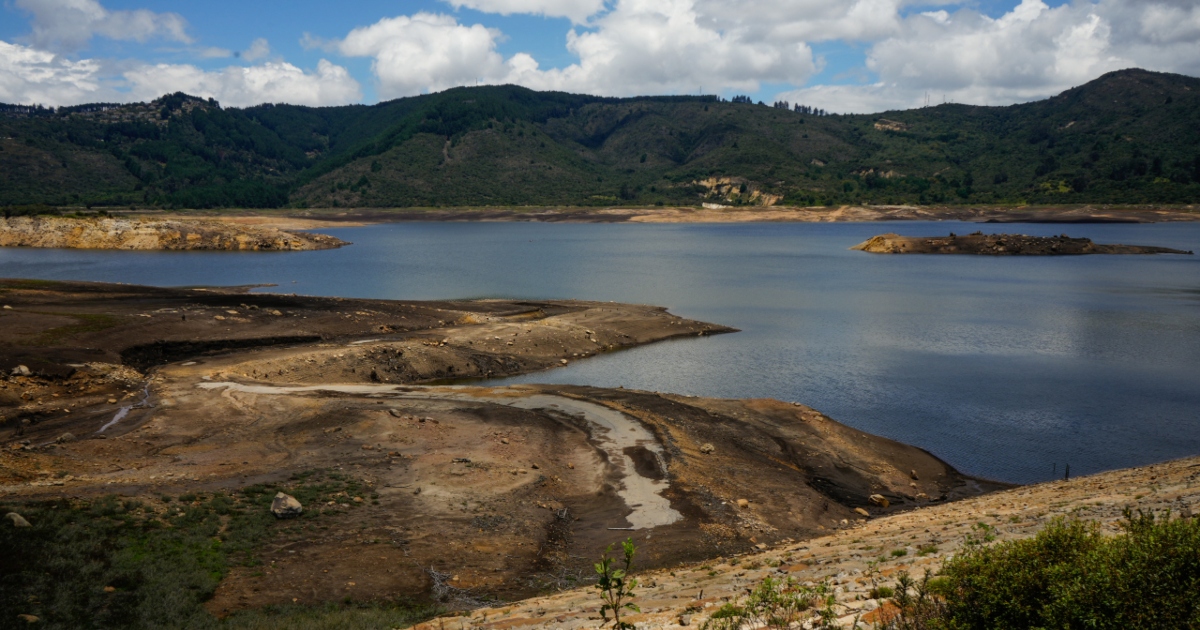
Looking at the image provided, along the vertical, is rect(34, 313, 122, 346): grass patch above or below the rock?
above

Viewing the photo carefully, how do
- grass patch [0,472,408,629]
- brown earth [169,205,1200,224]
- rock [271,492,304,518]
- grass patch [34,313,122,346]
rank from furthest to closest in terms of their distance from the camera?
brown earth [169,205,1200,224], grass patch [34,313,122,346], rock [271,492,304,518], grass patch [0,472,408,629]

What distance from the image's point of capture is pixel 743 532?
1922cm

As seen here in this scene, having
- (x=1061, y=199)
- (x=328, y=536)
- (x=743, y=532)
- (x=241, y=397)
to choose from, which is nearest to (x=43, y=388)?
(x=241, y=397)

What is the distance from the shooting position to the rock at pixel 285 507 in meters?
17.6

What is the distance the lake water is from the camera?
99.6ft

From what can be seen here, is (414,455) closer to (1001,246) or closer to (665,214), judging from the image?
(1001,246)

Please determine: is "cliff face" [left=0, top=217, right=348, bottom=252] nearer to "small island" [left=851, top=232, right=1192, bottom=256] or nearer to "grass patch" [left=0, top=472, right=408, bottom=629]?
"small island" [left=851, top=232, right=1192, bottom=256]

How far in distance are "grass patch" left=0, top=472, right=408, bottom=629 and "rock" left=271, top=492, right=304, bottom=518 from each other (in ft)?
0.61

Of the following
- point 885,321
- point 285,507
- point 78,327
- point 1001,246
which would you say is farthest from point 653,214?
point 285,507

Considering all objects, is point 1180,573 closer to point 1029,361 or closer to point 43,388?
point 43,388

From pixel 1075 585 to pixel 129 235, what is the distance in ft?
383

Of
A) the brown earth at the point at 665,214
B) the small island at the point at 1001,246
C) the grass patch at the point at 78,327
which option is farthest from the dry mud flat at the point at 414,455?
the brown earth at the point at 665,214

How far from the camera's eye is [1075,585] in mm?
7980

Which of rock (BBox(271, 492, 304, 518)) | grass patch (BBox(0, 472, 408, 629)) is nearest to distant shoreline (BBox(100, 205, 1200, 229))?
rock (BBox(271, 492, 304, 518))
